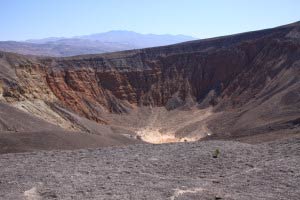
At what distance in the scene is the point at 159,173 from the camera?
15.3 m

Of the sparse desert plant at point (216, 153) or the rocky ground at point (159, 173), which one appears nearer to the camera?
the rocky ground at point (159, 173)

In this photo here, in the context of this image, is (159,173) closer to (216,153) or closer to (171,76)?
(216,153)

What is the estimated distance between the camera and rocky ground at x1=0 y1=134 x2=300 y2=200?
13.1m

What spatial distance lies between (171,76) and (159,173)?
4612cm

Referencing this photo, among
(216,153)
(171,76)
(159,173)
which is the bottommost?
(171,76)

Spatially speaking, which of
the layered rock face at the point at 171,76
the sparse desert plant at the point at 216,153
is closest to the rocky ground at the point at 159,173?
the sparse desert plant at the point at 216,153

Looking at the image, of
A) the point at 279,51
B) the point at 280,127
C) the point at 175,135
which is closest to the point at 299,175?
the point at 280,127

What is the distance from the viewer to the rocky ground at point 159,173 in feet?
43.0

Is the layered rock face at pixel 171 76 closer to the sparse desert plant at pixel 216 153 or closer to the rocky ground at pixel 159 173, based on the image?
the rocky ground at pixel 159 173

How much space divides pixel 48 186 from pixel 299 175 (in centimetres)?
729

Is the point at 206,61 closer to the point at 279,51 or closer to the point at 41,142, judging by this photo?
the point at 279,51

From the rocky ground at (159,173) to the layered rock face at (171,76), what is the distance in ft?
89.3

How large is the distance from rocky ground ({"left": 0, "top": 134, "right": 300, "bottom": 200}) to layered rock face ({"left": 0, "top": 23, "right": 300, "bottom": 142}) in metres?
27.2

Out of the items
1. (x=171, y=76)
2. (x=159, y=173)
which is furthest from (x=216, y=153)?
(x=171, y=76)
